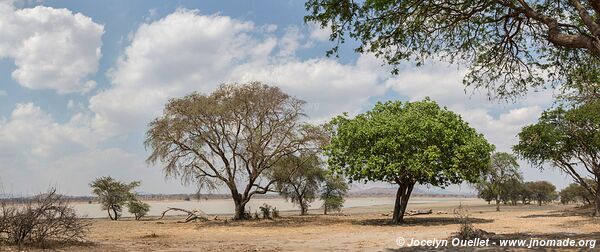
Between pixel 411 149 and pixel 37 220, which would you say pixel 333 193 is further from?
pixel 37 220

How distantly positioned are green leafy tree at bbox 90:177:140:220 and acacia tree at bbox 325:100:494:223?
84.5 ft

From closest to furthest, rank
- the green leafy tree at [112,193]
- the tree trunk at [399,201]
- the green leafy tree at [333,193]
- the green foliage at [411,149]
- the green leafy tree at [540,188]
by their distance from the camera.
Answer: the green foliage at [411,149]
the tree trunk at [399,201]
the green leafy tree at [112,193]
the green leafy tree at [333,193]
the green leafy tree at [540,188]

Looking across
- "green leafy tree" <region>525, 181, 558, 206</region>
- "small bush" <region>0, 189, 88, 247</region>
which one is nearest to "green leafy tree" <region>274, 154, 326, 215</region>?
"small bush" <region>0, 189, 88, 247</region>

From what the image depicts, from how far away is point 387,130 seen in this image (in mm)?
26703

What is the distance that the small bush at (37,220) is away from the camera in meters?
14.9

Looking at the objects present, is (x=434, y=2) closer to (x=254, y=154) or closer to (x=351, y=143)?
(x=351, y=143)

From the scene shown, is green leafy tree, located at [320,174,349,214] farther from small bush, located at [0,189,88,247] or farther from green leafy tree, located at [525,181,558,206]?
green leafy tree, located at [525,181,558,206]

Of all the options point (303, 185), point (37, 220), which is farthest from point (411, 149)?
point (303, 185)

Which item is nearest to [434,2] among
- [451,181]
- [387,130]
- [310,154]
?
[387,130]

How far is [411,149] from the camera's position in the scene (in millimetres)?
26625

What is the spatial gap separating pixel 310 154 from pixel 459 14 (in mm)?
22142

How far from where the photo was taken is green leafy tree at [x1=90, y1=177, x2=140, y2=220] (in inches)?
1754

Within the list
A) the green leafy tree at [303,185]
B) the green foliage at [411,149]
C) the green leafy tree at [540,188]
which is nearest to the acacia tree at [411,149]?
the green foliage at [411,149]

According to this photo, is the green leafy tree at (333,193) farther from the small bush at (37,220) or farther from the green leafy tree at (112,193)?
the small bush at (37,220)
